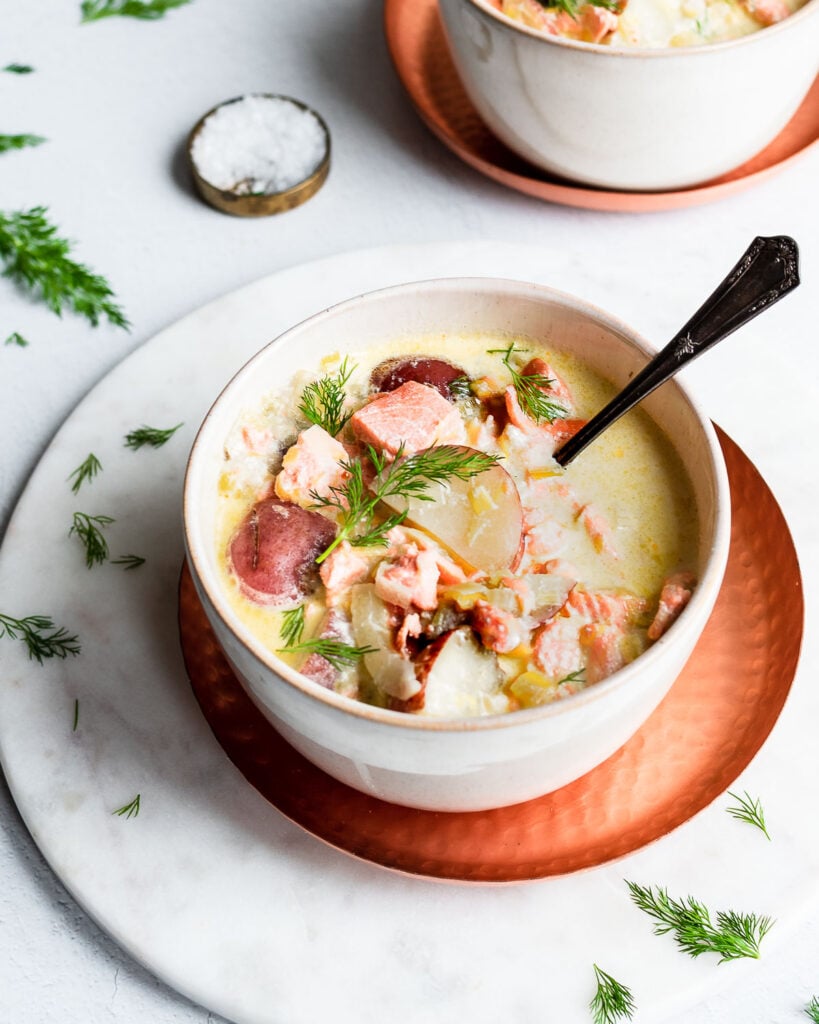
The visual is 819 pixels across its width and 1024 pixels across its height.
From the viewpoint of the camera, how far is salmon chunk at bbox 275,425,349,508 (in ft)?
6.20

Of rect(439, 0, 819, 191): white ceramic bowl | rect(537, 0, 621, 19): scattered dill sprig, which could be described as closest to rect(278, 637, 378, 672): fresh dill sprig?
rect(439, 0, 819, 191): white ceramic bowl

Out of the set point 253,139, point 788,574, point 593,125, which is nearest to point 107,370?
point 253,139

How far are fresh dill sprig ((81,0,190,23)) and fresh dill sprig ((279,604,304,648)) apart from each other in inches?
94.4

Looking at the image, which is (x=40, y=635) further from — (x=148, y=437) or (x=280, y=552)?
(x=280, y=552)

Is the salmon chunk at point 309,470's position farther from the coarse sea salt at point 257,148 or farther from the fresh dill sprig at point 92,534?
the coarse sea salt at point 257,148

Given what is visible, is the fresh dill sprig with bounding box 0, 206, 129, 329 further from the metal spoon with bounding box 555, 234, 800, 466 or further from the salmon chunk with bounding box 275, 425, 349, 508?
the metal spoon with bounding box 555, 234, 800, 466

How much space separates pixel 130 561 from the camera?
2.30m

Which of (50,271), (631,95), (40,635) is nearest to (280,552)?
(40,635)

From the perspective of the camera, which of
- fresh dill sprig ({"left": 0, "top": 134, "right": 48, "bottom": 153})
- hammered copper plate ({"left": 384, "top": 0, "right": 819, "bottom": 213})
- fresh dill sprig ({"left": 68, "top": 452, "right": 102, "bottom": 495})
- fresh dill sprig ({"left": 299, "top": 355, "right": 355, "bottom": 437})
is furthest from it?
fresh dill sprig ({"left": 0, "top": 134, "right": 48, "bottom": 153})

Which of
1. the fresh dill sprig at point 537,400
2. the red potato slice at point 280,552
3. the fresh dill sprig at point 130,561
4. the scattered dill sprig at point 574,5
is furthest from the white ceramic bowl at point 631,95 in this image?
the fresh dill sprig at point 130,561

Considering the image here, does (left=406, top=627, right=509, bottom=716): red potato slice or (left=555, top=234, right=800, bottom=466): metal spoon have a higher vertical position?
(left=555, top=234, right=800, bottom=466): metal spoon

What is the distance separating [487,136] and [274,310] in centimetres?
78

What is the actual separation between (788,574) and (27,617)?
1.42 meters

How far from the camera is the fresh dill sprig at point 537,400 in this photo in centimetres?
201
